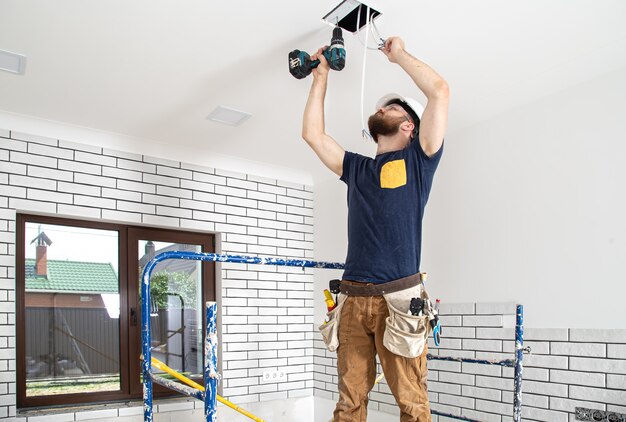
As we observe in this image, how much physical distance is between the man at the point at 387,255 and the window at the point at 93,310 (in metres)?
2.47

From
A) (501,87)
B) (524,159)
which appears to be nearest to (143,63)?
(501,87)

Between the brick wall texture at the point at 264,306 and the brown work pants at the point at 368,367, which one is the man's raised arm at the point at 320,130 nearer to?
the brown work pants at the point at 368,367

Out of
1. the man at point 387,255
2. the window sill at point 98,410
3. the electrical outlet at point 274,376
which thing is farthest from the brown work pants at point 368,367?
the electrical outlet at point 274,376

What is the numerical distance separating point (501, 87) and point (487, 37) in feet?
2.06

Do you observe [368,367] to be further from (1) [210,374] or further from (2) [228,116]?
(2) [228,116]

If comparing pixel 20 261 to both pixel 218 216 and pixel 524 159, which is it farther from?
pixel 524 159

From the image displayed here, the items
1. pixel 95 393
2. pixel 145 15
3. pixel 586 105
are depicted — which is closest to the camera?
pixel 145 15

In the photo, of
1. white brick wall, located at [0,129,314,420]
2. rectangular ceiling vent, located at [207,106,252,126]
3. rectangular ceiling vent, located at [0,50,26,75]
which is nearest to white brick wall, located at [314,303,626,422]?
white brick wall, located at [0,129,314,420]

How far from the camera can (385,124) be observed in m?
2.22

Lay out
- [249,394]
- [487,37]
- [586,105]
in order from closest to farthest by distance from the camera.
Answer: [487,37]
[586,105]
[249,394]

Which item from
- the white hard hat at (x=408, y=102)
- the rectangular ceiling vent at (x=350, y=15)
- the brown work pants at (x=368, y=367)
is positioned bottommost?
the brown work pants at (x=368, y=367)

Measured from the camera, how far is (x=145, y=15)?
256 cm

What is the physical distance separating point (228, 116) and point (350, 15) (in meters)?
1.42

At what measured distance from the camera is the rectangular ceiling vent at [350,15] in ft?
8.09
